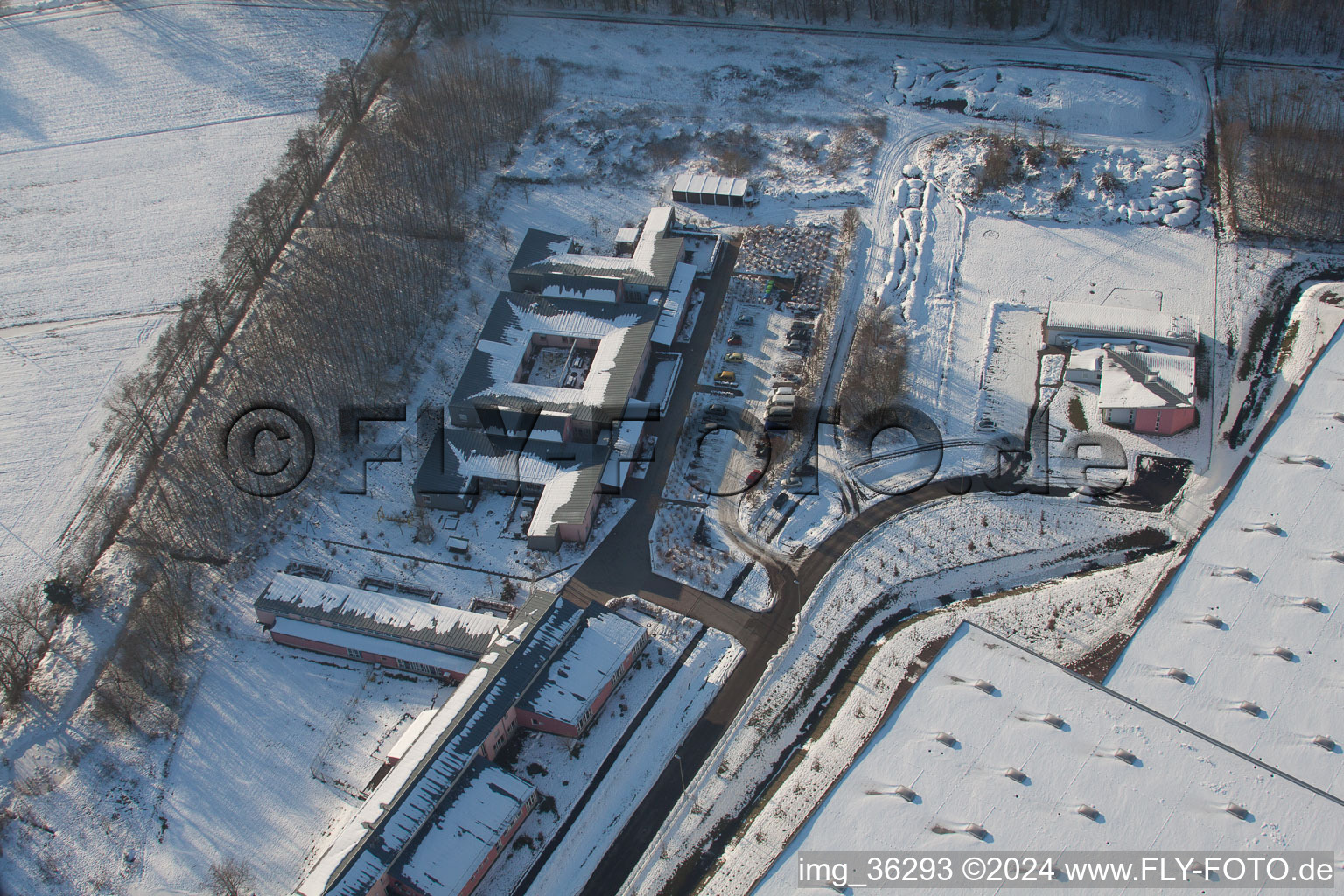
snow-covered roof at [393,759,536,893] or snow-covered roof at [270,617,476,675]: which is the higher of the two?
snow-covered roof at [270,617,476,675]

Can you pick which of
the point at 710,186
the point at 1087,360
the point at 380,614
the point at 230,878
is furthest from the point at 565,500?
the point at 1087,360

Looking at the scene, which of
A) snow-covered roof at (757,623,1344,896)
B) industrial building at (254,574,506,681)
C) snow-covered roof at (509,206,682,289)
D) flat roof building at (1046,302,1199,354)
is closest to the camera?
snow-covered roof at (757,623,1344,896)

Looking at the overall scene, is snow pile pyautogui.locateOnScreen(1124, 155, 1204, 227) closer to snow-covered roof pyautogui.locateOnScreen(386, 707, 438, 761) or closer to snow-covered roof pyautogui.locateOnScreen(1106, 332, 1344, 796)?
snow-covered roof pyautogui.locateOnScreen(1106, 332, 1344, 796)

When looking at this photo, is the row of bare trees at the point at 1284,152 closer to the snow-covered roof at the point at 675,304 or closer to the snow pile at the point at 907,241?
the snow pile at the point at 907,241

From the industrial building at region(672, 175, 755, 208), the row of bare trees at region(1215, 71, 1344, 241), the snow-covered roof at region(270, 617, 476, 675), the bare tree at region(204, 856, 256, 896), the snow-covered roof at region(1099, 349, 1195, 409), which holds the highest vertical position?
the row of bare trees at region(1215, 71, 1344, 241)

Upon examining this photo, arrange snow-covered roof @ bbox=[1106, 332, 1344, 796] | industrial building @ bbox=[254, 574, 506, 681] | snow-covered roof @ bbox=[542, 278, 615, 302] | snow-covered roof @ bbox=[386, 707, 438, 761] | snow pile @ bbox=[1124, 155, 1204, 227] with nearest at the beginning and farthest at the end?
snow-covered roof @ bbox=[1106, 332, 1344, 796] → snow-covered roof @ bbox=[386, 707, 438, 761] → industrial building @ bbox=[254, 574, 506, 681] → snow-covered roof @ bbox=[542, 278, 615, 302] → snow pile @ bbox=[1124, 155, 1204, 227]
